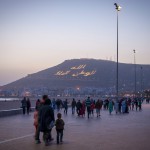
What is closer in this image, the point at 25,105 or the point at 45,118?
the point at 45,118

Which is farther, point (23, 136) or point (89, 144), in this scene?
point (23, 136)

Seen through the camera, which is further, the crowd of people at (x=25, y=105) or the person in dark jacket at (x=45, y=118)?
the crowd of people at (x=25, y=105)

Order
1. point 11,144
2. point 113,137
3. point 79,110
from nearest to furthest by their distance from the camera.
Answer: point 11,144 < point 113,137 < point 79,110

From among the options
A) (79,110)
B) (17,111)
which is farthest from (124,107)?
(17,111)

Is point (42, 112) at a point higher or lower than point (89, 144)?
higher

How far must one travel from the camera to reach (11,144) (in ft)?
42.2

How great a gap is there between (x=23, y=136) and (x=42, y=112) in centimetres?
329

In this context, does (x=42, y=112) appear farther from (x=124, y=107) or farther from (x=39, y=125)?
(x=124, y=107)

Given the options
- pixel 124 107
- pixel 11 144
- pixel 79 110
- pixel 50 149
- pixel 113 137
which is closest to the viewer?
pixel 50 149

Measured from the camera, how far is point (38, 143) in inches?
519

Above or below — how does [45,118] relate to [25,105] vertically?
above

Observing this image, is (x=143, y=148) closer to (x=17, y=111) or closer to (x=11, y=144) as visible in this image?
(x=11, y=144)

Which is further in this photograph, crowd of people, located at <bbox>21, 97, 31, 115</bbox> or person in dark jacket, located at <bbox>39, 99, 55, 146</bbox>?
crowd of people, located at <bbox>21, 97, 31, 115</bbox>

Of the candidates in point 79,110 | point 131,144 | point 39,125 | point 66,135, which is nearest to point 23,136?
point 66,135
